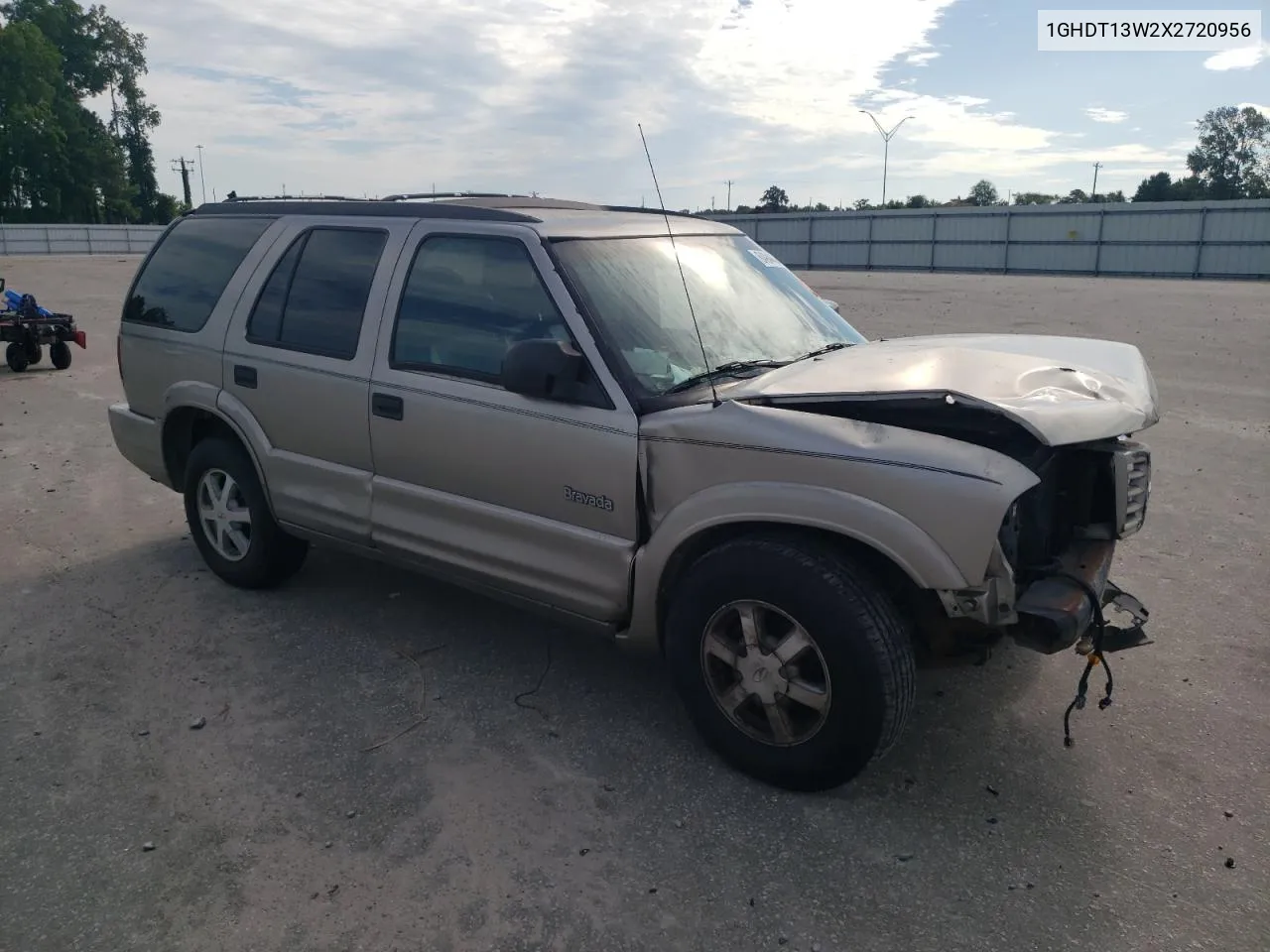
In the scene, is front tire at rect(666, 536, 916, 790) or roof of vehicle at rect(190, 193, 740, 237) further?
roof of vehicle at rect(190, 193, 740, 237)

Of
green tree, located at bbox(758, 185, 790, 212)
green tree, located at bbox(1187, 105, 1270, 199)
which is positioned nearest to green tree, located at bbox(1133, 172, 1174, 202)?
green tree, located at bbox(1187, 105, 1270, 199)

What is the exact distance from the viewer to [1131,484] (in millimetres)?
3381

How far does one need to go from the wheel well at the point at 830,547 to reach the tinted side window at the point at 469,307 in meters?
0.90

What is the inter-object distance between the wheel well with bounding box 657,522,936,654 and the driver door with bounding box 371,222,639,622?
9.2 inches

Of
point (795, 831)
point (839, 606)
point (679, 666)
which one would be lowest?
point (795, 831)

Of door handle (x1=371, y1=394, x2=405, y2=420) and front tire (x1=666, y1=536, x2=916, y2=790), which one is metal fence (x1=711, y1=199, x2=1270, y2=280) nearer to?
door handle (x1=371, y1=394, x2=405, y2=420)

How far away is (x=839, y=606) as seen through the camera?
2.99 m

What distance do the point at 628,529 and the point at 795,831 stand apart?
3.76 feet

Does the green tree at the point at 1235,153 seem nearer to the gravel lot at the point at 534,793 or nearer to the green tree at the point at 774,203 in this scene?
the green tree at the point at 774,203

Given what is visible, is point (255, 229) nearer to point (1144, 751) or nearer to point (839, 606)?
point (839, 606)

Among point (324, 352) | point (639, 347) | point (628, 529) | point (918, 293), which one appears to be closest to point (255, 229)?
point (324, 352)

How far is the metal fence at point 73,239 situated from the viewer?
2112 inches

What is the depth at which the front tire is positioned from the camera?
300 centimetres

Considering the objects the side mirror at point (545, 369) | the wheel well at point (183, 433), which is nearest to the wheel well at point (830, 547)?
the side mirror at point (545, 369)
